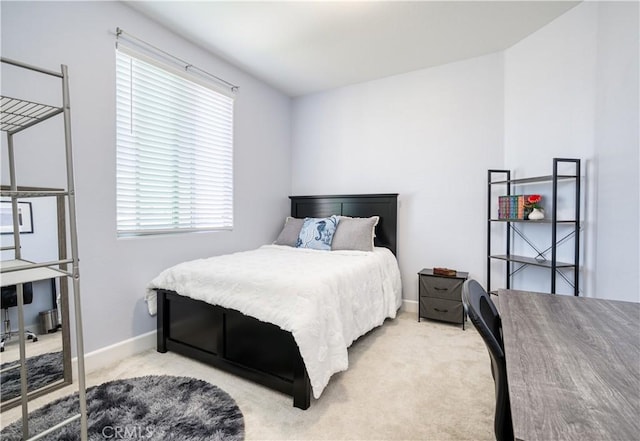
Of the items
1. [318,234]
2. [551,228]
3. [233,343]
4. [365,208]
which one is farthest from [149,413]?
[551,228]

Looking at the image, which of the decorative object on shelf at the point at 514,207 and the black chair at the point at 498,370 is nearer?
the black chair at the point at 498,370

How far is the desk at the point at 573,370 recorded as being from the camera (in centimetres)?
54

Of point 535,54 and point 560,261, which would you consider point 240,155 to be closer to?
point 535,54

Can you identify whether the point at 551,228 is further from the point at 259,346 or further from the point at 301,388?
the point at 259,346

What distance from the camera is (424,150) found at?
10.9ft

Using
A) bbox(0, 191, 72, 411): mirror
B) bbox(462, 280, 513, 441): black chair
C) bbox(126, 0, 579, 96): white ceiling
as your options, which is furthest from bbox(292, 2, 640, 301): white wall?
bbox(0, 191, 72, 411): mirror

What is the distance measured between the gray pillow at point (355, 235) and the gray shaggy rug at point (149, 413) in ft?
5.68

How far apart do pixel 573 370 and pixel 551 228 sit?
7.54 ft

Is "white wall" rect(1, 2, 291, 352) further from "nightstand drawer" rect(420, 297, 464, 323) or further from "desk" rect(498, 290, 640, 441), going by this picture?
"desk" rect(498, 290, 640, 441)

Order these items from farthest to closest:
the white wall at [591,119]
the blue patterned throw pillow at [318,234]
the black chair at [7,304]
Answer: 1. the blue patterned throw pillow at [318,234]
2. the white wall at [591,119]
3. the black chair at [7,304]

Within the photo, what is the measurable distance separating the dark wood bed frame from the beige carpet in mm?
77

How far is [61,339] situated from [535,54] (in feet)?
14.1

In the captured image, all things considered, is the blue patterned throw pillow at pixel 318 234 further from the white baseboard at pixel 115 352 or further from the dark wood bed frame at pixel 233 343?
the white baseboard at pixel 115 352

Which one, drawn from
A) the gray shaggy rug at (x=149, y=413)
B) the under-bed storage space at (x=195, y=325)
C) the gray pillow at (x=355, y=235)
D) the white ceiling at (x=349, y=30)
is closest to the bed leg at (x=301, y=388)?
the gray shaggy rug at (x=149, y=413)
